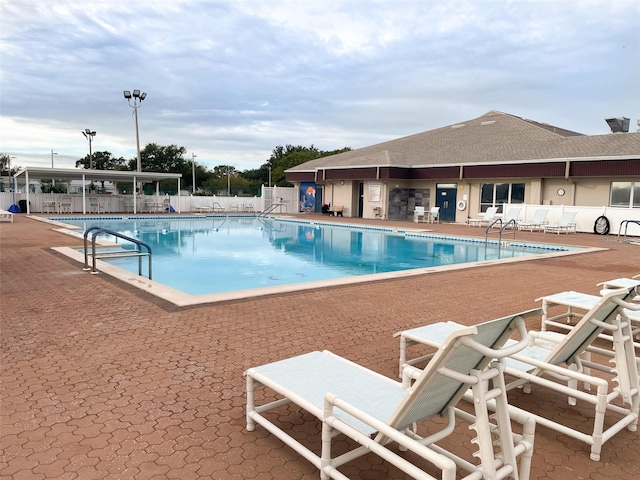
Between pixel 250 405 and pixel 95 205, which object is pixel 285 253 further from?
pixel 95 205

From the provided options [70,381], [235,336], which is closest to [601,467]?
[235,336]

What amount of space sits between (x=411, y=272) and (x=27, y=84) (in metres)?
25.4

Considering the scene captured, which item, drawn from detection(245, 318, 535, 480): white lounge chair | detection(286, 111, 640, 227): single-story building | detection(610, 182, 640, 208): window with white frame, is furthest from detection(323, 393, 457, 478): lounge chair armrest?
detection(610, 182, 640, 208): window with white frame

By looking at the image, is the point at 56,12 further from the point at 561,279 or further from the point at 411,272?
the point at 561,279

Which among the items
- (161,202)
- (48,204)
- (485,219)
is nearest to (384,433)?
(485,219)

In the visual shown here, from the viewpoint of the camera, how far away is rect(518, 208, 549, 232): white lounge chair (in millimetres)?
21250

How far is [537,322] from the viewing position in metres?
5.96

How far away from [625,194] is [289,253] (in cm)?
1557

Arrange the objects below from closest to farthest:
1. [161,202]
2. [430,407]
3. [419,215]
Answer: [430,407] < [419,215] < [161,202]

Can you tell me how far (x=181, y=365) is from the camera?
161 inches

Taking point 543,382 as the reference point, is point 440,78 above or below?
above

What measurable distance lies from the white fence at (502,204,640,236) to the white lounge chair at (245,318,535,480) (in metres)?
20.5

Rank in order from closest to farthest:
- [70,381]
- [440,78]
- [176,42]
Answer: [70,381] < [176,42] < [440,78]

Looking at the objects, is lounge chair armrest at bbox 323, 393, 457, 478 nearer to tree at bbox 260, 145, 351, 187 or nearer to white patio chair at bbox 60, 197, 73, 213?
white patio chair at bbox 60, 197, 73, 213
